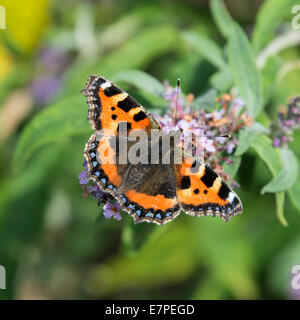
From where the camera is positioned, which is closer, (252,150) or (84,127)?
(252,150)

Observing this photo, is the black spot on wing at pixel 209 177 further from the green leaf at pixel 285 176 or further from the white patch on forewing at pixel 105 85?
the white patch on forewing at pixel 105 85

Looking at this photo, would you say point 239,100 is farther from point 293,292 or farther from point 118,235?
point 118,235

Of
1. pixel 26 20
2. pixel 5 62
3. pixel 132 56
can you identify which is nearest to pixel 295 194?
pixel 132 56

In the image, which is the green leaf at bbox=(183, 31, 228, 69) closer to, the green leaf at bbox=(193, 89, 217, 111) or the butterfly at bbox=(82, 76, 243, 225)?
the green leaf at bbox=(193, 89, 217, 111)

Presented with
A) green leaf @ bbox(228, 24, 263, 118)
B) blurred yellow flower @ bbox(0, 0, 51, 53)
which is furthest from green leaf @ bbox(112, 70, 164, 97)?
blurred yellow flower @ bbox(0, 0, 51, 53)

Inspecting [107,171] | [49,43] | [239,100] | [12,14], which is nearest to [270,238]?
[239,100]

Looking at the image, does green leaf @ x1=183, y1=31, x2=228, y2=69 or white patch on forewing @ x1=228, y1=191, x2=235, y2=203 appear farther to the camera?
green leaf @ x1=183, y1=31, x2=228, y2=69
